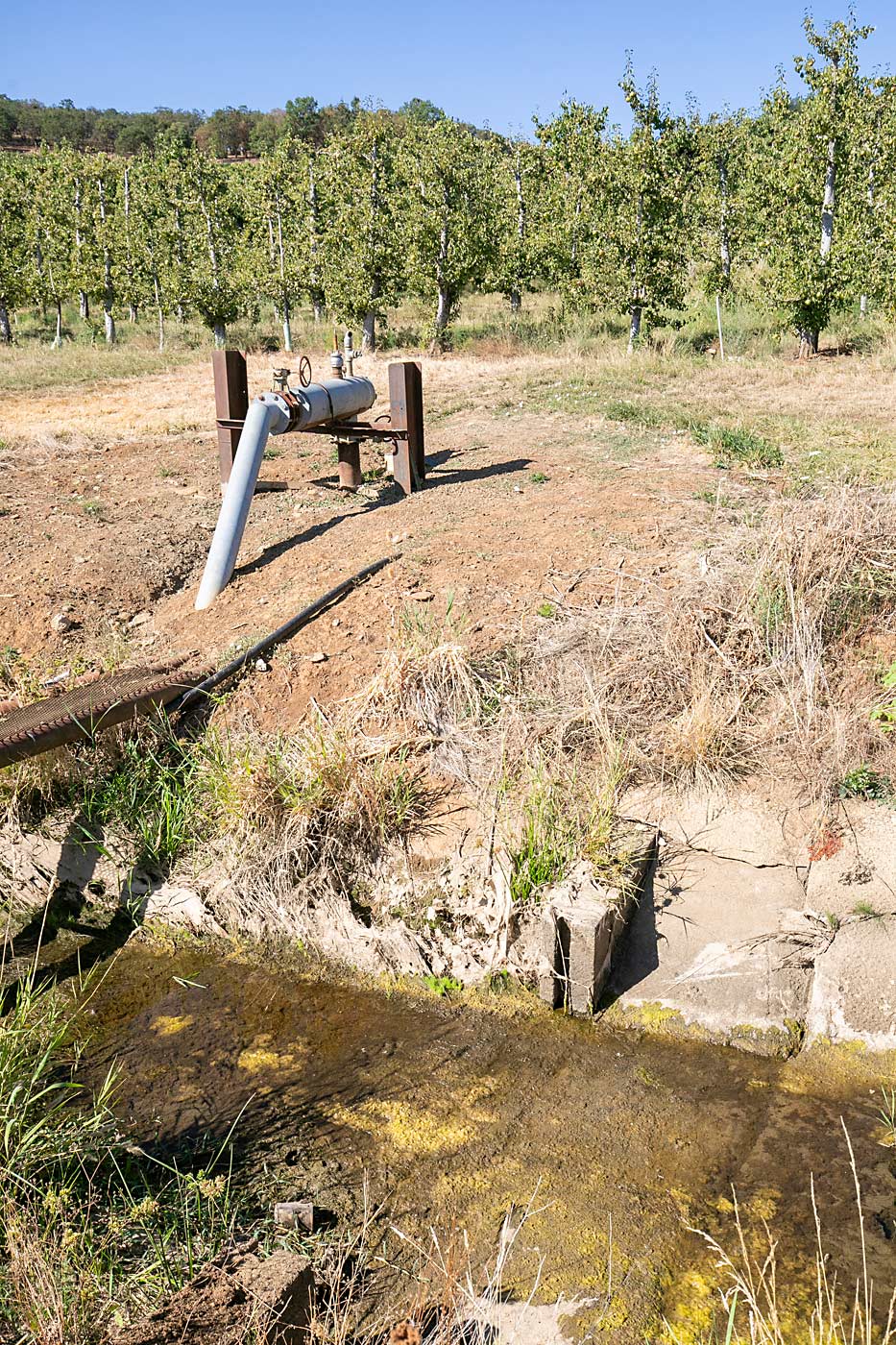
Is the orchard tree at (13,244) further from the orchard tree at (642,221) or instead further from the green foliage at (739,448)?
the green foliage at (739,448)

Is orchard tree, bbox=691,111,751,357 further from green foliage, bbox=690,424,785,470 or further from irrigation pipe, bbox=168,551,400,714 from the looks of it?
irrigation pipe, bbox=168,551,400,714

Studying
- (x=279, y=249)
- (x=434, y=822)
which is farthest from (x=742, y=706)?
(x=279, y=249)

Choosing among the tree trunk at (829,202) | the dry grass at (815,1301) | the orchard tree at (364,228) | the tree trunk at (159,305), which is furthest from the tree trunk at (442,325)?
the dry grass at (815,1301)

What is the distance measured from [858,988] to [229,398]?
5.61 meters

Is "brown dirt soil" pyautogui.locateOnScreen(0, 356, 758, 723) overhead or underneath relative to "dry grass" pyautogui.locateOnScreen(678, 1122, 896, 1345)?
overhead

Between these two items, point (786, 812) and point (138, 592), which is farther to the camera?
point (138, 592)

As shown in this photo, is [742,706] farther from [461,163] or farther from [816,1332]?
[461,163]

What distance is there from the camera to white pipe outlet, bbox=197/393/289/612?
6.66 m

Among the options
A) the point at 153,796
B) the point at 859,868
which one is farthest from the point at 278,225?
the point at 859,868

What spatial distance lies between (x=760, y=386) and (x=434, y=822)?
10061mm

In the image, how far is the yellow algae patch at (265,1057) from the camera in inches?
154

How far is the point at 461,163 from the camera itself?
21.9m

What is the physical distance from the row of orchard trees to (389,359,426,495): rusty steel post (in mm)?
11370

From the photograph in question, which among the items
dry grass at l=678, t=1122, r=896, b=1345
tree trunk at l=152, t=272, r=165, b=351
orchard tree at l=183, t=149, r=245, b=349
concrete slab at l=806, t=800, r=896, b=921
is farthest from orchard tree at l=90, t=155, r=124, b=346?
dry grass at l=678, t=1122, r=896, b=1345
